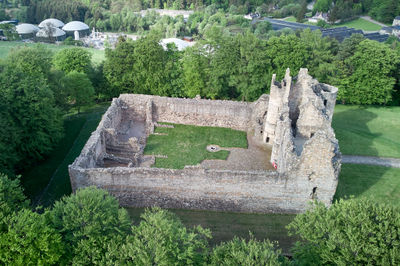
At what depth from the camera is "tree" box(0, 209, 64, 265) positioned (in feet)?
52.9

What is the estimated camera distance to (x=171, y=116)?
39.7 meters

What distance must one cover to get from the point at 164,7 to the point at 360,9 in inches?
2455

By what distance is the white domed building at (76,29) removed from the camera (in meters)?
97.5

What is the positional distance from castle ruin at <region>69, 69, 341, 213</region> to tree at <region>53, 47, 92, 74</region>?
9.64 metres

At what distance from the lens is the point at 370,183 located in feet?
101

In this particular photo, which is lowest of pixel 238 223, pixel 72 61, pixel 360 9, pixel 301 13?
pixel 238 223

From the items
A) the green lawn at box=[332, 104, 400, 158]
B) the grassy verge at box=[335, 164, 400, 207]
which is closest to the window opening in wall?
the grassy verge at box=[335, 164, 400, 207]

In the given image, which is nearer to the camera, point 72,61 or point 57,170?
point 57,170

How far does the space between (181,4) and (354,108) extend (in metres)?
88.6

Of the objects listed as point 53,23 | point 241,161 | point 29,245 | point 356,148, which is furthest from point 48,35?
point 29,245

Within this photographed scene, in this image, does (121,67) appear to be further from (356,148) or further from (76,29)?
(76,29)

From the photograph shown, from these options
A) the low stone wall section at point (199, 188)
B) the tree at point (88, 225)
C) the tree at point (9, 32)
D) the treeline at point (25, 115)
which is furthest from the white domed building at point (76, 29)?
the tree at point (88, 225)

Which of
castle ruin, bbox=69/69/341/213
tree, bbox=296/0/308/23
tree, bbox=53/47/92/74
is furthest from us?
tree, bbox=296/0/308/23

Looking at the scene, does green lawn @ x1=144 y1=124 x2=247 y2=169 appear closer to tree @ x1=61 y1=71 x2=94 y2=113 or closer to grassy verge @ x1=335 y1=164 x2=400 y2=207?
grassy verge @ x1=335 y1=164 x2=400 y2=207
